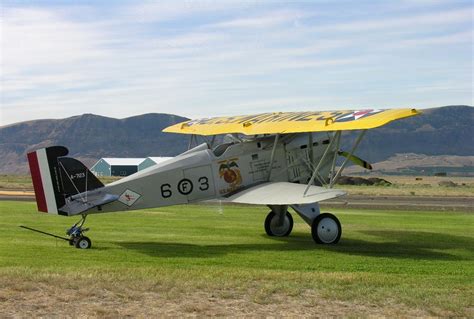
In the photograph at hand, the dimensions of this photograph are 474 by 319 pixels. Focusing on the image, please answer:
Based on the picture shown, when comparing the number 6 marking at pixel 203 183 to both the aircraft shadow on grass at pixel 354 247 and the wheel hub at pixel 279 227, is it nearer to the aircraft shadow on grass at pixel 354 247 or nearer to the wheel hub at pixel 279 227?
the aircraft shadow on grass at pixel 354 247

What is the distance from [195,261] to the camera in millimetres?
13078

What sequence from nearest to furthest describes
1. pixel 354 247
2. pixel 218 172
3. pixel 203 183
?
pixel 354 247
pixel 203 183
pixel 218 172

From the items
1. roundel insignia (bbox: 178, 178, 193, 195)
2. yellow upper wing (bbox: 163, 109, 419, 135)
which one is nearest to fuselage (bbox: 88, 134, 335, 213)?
roundel insignia (bbox: 178, 178, 193, 195)

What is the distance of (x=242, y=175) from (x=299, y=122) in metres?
2.23

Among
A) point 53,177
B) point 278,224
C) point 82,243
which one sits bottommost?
point 278,224

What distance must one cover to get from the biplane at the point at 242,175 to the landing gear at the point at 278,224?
0.10ft

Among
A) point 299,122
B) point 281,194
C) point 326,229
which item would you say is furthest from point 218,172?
point 326,229

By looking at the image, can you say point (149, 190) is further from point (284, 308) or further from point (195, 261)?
point (284, 308)

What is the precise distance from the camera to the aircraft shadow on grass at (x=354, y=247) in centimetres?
1450

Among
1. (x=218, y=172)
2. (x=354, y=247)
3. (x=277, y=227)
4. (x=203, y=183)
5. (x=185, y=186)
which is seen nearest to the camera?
(x=354, y=247)

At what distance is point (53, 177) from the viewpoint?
1497 cm

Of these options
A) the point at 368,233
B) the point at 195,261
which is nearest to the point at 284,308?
the point at 195,261

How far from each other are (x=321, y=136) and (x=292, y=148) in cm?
98

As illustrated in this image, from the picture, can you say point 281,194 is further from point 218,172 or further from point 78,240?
point 78,240
